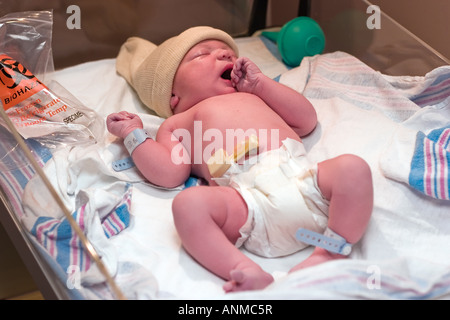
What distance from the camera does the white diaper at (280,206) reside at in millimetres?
1034

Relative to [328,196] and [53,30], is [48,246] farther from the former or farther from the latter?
[53,30]

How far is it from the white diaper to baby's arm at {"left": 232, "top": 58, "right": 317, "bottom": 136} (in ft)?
0.69

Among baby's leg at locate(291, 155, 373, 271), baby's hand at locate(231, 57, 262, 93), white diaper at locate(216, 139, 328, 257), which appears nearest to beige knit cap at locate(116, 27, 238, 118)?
baby's hand at locate(231, 57, 262, 93)

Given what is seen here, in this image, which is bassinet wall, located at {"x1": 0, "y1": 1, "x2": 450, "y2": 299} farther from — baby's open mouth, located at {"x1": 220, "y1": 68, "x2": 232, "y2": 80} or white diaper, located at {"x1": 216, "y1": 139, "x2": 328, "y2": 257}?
baby's open mouth, located at {"x1": 220, "y1": 68, "x2": 232, "y2": 80}

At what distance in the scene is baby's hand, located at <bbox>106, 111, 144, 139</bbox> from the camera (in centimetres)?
129

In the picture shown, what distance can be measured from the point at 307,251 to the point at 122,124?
1.74 ft

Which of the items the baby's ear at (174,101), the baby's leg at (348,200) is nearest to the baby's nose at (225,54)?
the baby's ear at (174,101)

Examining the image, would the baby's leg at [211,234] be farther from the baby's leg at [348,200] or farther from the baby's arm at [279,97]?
the baby's arm at [279,97]

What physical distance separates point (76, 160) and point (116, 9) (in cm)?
65

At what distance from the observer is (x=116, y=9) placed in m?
1.66

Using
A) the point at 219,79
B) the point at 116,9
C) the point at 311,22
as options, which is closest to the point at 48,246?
the point at 219,79

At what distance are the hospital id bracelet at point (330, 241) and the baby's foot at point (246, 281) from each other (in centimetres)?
12

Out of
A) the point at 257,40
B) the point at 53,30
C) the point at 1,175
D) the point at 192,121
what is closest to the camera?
the point at 1,175

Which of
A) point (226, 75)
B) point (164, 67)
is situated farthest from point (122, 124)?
point (226, 75)
